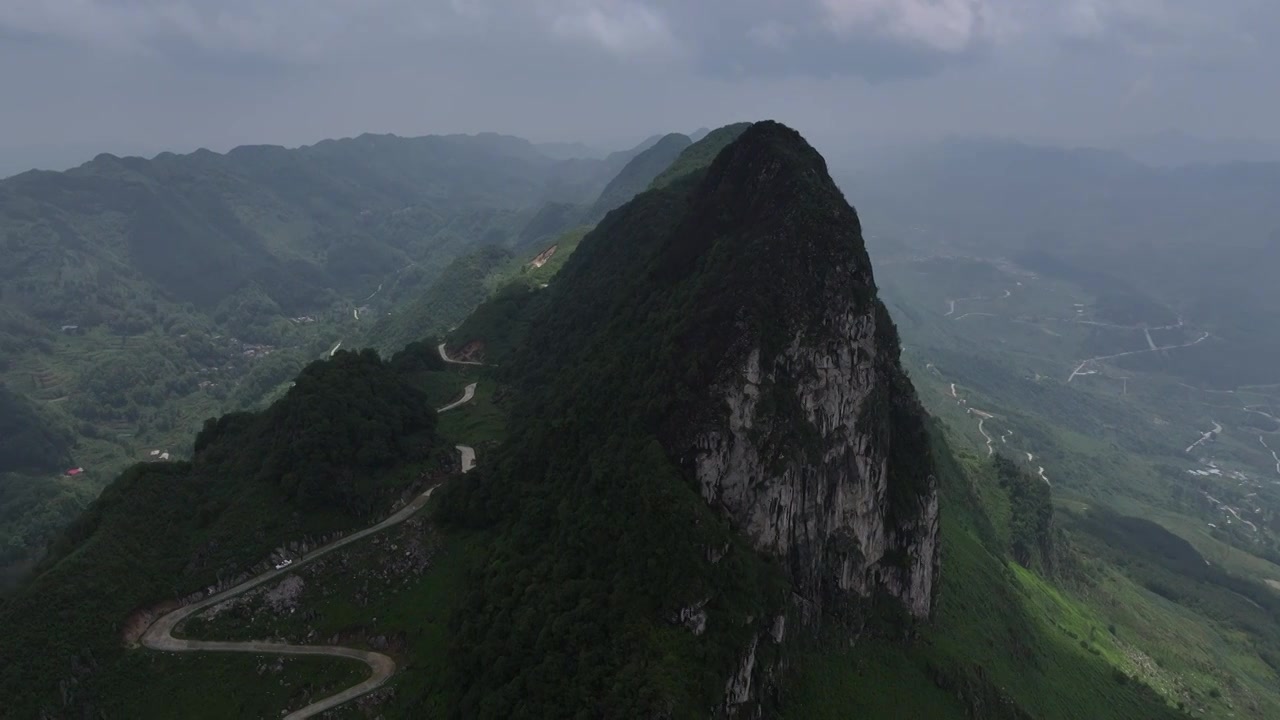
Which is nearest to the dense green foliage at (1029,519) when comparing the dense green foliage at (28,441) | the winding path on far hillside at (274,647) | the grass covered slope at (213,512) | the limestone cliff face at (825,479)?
the limestone cliff face at (825,479)

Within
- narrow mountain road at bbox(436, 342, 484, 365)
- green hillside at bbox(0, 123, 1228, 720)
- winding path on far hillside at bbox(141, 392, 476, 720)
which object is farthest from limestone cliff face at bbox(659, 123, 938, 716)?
narrow mountain road at bbox(436, 342, 484, 365)

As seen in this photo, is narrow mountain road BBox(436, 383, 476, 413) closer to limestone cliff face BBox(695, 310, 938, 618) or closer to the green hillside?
the green hillside

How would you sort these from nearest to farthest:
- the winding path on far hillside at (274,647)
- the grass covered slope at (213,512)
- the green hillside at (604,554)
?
1. the green hillside at (604,554)
2. the winding path on far hillside at (274,647)
3. the grass covered slope at (213,512)

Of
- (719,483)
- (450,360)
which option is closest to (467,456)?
(719,483)

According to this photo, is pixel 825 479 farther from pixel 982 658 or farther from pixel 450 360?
pixel 450 360

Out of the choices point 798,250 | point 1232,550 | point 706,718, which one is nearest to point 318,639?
point 706,718

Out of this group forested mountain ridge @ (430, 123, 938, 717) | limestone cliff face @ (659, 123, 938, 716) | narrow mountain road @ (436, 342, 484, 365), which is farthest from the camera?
narrow mountain road @ (436, 342, 484, 365)

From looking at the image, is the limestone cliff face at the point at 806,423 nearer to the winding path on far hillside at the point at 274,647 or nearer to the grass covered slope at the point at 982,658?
the grass covered slope at the point at 982,658
